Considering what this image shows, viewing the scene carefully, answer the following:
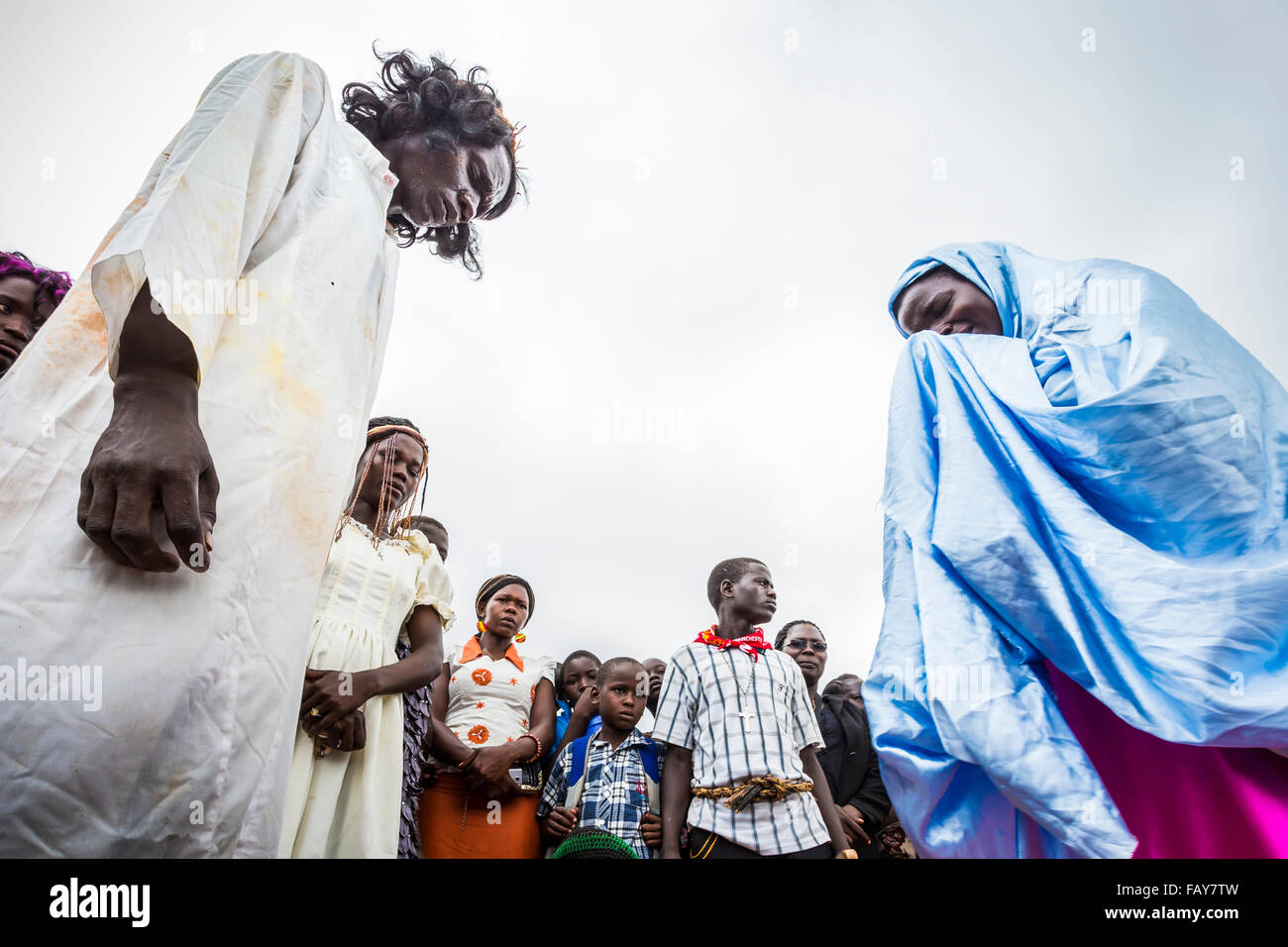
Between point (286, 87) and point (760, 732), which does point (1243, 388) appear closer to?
point (286, 87)

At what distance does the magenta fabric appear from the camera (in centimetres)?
148

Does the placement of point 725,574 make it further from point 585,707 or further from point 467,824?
point 467,824

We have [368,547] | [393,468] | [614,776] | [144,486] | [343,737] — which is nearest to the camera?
[144,486]

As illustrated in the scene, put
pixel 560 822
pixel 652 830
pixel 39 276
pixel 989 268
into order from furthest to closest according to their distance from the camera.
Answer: pixel 560 822 < pixel 652 830 < pixel 39 276 < pixel 989 268

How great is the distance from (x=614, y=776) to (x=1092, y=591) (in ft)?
9.63

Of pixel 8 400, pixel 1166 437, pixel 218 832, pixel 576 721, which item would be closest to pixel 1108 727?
pixel 1166 437

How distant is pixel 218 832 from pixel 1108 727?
1.73m

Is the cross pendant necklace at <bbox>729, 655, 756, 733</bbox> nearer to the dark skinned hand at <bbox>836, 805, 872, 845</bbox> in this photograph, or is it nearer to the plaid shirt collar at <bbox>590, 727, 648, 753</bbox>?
the plaid shirt collar at <bbox>590, 727, 648, 753</bbox>

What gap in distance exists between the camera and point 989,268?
7.68 ft

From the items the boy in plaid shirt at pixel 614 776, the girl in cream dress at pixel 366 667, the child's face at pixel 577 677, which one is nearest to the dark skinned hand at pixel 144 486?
the girl in cream dress at pixel 366 667

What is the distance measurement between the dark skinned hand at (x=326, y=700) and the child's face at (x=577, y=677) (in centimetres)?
289

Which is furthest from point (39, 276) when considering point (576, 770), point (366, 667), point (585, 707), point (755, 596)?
point (755, 596)

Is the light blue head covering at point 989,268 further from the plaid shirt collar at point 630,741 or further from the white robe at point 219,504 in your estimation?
the plaid shirt collar at point 630,741

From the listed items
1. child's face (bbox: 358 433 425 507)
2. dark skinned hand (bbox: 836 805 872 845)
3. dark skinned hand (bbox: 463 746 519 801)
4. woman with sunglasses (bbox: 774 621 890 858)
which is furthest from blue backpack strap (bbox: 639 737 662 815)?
child's face (bbox: 358 433 425 507)
